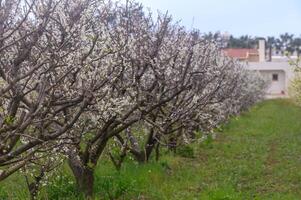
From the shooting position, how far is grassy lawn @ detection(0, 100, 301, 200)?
977cm

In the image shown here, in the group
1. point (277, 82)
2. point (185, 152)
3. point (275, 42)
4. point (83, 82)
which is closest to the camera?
point (83, 82)

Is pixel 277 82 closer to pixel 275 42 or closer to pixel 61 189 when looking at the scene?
pixel 275 42

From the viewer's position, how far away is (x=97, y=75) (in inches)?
311

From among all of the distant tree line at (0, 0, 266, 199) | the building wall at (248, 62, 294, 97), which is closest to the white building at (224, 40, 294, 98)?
the building wall at (248, 62, 294, 97)

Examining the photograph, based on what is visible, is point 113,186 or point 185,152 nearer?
point 113,186

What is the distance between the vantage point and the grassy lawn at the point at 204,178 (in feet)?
32.0

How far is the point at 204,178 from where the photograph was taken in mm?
12258

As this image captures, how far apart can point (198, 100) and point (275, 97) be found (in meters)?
54.8

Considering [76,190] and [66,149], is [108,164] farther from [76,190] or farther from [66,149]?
[66,149]

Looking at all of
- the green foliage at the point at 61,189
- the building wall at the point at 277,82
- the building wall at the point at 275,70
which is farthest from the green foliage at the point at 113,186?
the building wall at the point at 277,82

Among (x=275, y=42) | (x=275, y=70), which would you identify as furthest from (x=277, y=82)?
(x=275, y=42)

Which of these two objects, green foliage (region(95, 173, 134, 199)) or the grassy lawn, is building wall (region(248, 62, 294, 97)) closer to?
the grassy lawn

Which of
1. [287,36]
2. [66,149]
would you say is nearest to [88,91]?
[66,149]

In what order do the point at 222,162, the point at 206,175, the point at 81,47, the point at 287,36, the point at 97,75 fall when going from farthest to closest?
the point at 287,36
the point at 222,162
the point at 206,175
the point at 97,75
the point at 81,47
